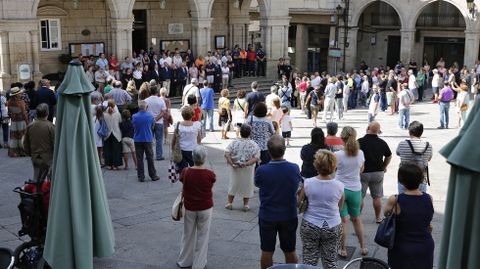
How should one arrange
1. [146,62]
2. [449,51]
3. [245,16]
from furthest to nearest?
[449,51] → [245,16] → [146,62]

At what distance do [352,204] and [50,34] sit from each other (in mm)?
19622

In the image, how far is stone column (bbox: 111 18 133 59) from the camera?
24.2 meters

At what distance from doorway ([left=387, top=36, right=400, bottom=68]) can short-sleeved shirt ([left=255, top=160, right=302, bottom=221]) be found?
3100 centimetres

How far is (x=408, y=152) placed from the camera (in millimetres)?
9289

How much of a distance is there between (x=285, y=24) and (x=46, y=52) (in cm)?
1091

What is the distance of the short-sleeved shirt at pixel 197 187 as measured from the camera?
7977mm

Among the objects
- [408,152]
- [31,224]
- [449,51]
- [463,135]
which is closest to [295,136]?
[408,152]

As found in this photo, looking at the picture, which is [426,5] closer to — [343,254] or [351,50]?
[351,50]

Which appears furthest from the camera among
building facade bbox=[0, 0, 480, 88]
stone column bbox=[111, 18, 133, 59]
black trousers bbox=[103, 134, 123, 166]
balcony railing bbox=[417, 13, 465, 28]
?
balcony railing bbox=[417, 13, 465, 28]

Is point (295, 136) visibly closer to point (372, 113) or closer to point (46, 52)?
point (372, 113)

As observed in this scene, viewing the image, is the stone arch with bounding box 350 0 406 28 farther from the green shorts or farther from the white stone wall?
the green shorts

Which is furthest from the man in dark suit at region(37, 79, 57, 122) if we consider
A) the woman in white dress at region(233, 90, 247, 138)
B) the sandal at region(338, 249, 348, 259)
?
the sandal at region(338, 249, 348, 259)

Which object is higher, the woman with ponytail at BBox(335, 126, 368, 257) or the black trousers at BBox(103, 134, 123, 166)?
the woman with ponytail at BBox(335, 126, 368, 257)

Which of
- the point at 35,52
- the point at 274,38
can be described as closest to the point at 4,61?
the point at 35,52
